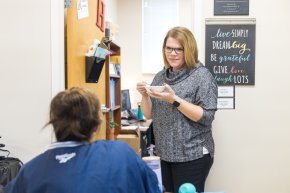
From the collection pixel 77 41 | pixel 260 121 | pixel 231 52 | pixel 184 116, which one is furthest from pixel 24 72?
pixel 260 121

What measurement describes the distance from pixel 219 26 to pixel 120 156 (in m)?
1.47

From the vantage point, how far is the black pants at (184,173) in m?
1.77

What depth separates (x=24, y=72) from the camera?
171cm

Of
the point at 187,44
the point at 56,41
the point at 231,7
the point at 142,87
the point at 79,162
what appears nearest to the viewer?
the point at 79,162

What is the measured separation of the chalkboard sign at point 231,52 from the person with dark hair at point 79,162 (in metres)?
1.33

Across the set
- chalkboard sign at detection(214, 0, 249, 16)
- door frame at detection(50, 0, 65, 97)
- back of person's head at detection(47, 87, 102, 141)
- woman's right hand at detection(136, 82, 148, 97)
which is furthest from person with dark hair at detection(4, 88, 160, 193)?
chalkboard sign at detection(214, 0, 249, 16)

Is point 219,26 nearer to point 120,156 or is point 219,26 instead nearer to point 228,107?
point 228,107

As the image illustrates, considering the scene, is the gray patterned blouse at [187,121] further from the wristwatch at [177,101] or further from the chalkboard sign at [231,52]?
the chalkboard sign at [231,52]

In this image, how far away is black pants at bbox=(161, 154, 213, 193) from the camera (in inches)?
69.9

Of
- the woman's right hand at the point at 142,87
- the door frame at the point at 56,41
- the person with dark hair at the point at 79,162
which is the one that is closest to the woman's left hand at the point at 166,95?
the woman's right hand at the point at 142,87

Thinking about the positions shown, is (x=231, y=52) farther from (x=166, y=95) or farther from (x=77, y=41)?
(x=77, y=41)

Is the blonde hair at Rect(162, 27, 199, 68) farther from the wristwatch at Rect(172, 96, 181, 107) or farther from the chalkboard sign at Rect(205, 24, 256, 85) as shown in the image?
the chalkboard sign at Rect(205, 24, 256, 85)

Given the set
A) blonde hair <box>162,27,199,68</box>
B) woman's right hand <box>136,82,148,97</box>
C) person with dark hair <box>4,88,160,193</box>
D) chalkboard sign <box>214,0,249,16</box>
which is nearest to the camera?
person with dark hair <box>4,88,160,193</box>

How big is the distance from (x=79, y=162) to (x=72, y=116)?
0.14 m
